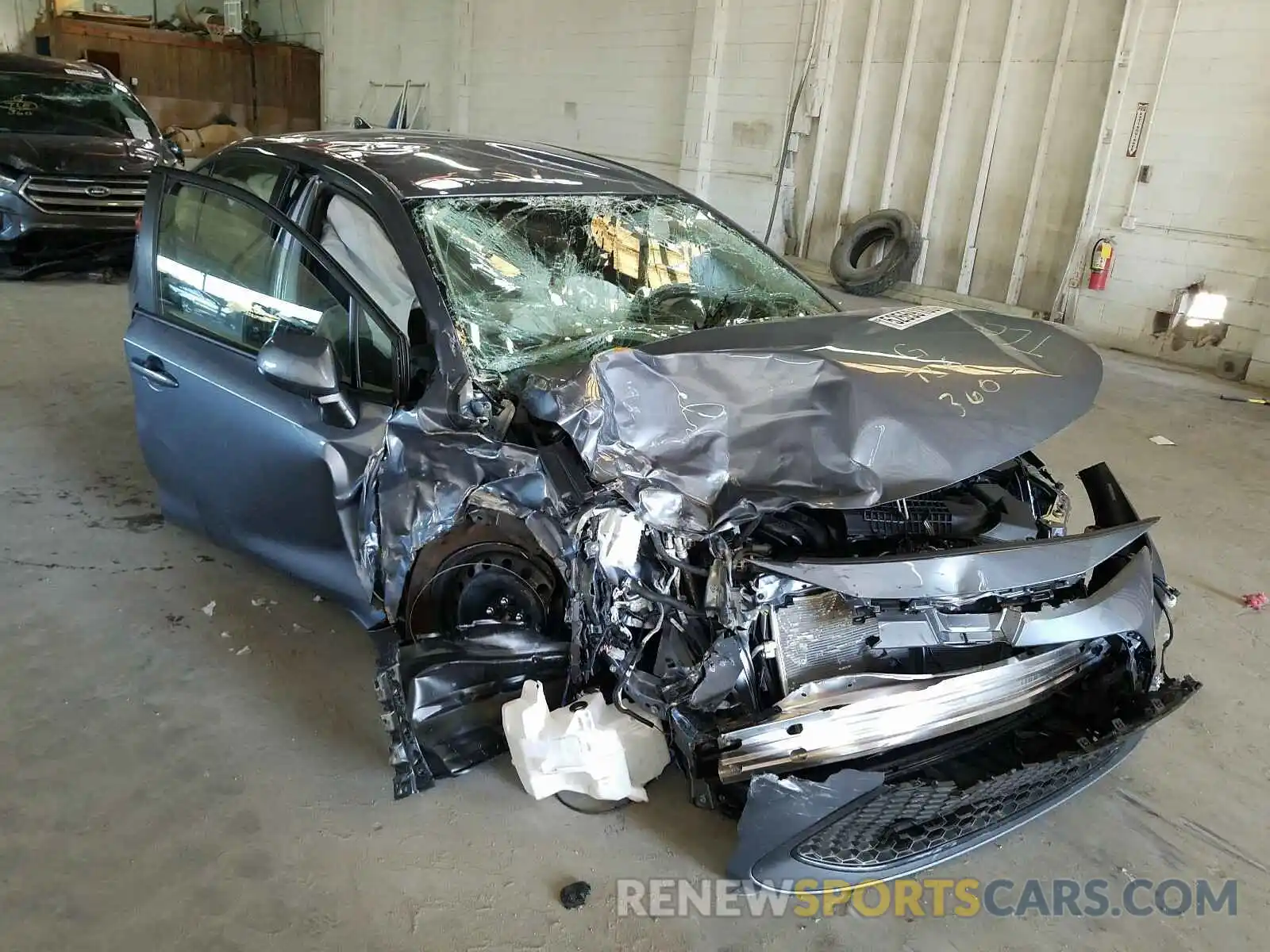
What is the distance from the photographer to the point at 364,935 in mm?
1809

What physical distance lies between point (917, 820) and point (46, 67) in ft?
29.5

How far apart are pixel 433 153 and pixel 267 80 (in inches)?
650

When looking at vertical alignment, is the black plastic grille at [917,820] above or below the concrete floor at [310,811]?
above

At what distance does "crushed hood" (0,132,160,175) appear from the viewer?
21.7 ft

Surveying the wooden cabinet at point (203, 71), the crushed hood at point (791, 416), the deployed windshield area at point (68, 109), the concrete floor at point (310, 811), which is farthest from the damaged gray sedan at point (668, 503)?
the wooden cabinet at point (203, 71)

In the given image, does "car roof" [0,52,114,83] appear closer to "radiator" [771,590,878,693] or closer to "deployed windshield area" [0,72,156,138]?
"deployed windshield area" [0,72,156,138]

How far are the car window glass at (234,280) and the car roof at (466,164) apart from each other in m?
0.30

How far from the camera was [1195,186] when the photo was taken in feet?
21.5

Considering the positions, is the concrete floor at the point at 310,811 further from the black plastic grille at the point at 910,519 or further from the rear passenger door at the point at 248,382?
the black plastic grille at the point at 910,519

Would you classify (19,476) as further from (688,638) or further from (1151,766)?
(1151,766)

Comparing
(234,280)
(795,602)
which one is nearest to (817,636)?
(795,602)

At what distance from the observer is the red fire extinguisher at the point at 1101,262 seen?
22.8 ft

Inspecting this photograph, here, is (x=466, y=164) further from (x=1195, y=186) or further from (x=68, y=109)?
(x=68, y=109)

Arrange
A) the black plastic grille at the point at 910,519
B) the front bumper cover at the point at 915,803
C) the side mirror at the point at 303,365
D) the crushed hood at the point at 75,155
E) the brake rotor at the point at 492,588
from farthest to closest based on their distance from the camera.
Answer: the crushed hood at the point at 75,155
the brake rotor at the point at 492,588
the side mirror at the point at 303,365
the black plastic grille at the point at 910,519
the front bumper cover at the point at 915,803
